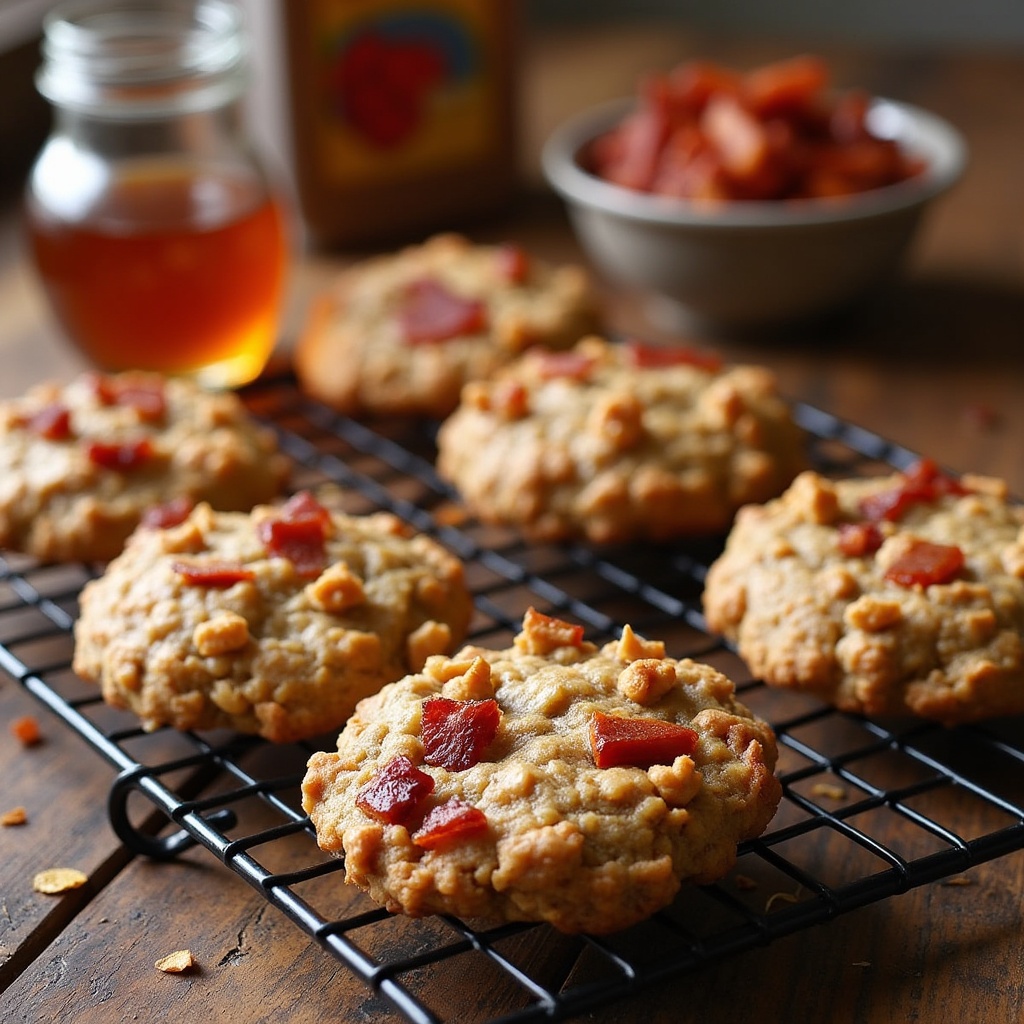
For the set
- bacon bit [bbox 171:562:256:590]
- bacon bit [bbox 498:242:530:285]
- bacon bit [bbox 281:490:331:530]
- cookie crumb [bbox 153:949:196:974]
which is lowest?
cookie crumb [bbox 153:949:196:974]

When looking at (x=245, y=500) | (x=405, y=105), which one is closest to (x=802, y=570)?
(x=245, y=500)

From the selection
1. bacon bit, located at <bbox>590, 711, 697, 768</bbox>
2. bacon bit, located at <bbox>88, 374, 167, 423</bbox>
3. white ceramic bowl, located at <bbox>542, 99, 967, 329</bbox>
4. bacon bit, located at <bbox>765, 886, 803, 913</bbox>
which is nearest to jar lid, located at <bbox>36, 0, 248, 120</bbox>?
bacon bit, located at <bbox>88, 374, 167, 423</bbox>

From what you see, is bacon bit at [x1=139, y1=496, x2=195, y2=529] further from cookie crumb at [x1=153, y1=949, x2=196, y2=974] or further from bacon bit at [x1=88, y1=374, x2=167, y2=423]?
cookie crumb at [x1=153, y1=949, x2=196, y2=974]

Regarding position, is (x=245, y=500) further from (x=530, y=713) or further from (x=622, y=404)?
(x=530, y=713)

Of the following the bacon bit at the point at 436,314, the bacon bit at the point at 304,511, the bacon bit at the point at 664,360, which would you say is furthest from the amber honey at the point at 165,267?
the bacon bit at the point at 304,511

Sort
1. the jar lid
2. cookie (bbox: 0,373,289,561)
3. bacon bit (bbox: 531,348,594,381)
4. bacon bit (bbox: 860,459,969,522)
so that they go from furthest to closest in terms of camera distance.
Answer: the jar lid, bacon bit (bbox: 531,348,594,381), cookie (bbox: 0,373,289,561), bacon bit (bbox: 860,459,969,522)

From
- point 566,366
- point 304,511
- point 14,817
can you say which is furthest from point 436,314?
point 14,817

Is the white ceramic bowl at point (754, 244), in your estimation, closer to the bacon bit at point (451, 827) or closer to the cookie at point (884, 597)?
the cookie at point (884, 597)
